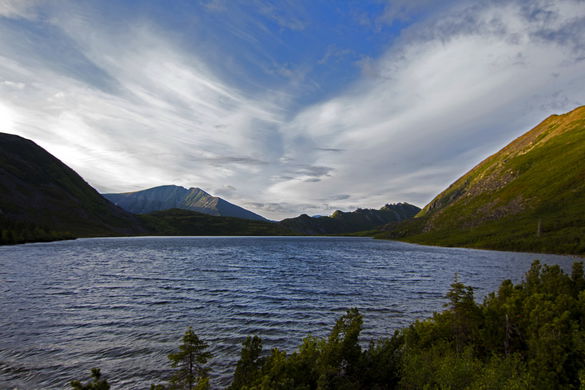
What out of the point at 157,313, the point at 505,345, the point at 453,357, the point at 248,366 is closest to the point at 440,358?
the point at 453,357

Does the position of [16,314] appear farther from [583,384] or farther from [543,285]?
[543,285]

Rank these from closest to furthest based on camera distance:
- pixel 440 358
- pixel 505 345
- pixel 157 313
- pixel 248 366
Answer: pixel 248 366
pixel 440 358
pixel 505 345
pixel 157 313

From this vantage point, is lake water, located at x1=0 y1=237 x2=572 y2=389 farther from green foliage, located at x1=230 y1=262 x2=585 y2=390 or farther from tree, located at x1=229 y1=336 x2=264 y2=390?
green foliage, located at x1=230 y1=262 x2=585 y2=390

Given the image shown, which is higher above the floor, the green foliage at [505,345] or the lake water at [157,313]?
the green foliage at [505,345]

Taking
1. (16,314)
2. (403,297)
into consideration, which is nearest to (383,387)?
(403,297)

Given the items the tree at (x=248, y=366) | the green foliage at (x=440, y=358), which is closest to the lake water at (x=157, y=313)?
the tree at (x=248, y=366)

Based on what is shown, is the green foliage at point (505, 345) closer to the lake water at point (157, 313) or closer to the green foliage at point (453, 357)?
the green foliage at point (453, 357)

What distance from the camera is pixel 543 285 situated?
31766mm

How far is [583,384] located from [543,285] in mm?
23842

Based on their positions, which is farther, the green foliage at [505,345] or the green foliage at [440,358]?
the green foliage at [505,345]

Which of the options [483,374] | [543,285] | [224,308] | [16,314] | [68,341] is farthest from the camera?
[224,308]

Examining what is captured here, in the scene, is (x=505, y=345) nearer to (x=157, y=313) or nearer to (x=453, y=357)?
(x=453, y=357)

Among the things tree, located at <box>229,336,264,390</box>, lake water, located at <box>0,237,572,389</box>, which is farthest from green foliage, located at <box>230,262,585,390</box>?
lake water, located at <box>0,237,572,389</box>

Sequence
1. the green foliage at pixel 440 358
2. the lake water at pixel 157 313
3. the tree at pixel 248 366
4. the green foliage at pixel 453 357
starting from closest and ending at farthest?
1. the green foliage at pixel 440 358
2. the green foliage at pixel 453 357
3. the tree at pixel 248 366
4. the lake water at pixel 157 313
